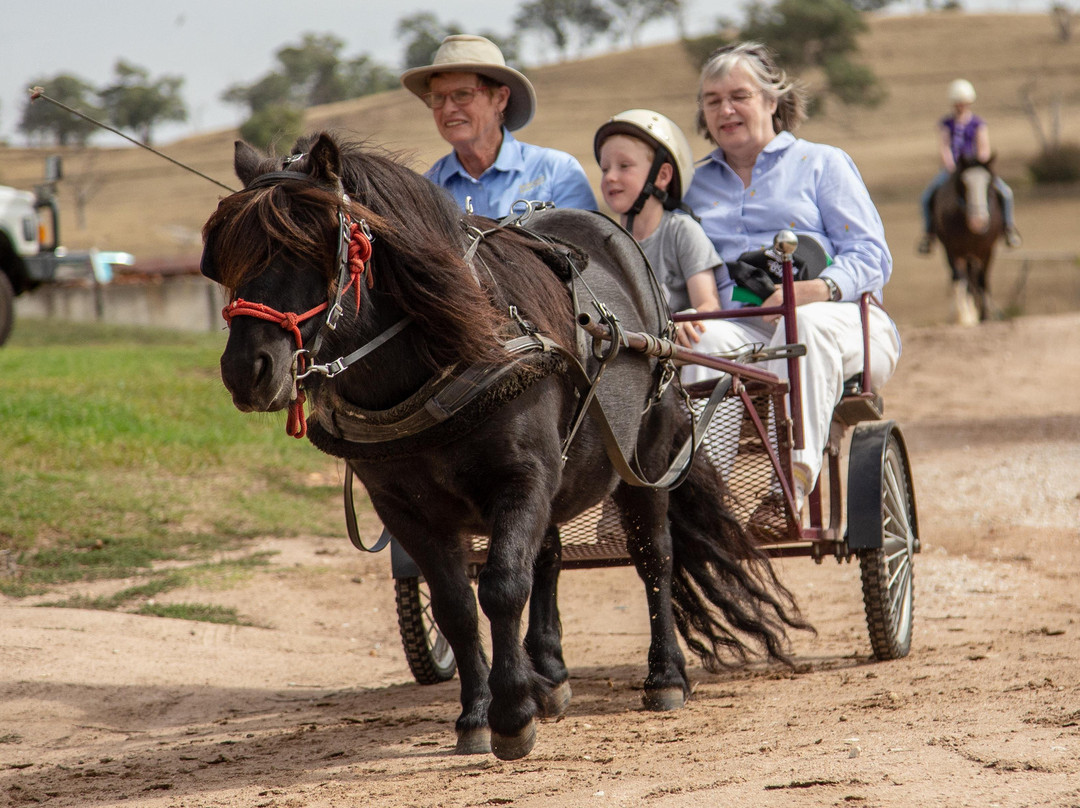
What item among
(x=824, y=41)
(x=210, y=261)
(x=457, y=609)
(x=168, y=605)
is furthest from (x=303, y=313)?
(x=824, y=41)

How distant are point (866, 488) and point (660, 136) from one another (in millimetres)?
1542

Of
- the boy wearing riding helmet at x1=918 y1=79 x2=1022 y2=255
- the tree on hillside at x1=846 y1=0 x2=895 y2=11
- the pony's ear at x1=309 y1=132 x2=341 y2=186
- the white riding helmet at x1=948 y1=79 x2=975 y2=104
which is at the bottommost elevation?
the pony's ear at x1=309 y1=132 x2=341 y2=186

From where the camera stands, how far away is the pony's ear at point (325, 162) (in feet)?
9.61

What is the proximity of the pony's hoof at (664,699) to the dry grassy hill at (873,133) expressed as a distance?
20.1m

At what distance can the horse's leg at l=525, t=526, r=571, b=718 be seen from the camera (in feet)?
14.1

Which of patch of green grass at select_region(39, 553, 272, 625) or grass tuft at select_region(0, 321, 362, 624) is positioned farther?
grass tuft at select_region(0, 321, 362, 624)

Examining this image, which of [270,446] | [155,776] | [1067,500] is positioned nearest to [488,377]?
[155,776]

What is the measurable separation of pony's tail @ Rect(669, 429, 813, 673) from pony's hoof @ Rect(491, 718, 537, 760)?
1419 mm

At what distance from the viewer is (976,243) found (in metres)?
17.2

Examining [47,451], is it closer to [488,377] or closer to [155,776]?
[155,776]

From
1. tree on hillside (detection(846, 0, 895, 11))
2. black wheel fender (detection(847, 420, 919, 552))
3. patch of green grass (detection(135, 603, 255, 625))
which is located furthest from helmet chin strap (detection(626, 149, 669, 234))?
tree on hillside (detection(846, 0, 895, 11))

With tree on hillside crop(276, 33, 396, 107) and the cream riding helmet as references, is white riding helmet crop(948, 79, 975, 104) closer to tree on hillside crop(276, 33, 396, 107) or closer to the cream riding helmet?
the cream riding helmet

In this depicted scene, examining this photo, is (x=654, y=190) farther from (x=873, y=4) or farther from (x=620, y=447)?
(x=873, y=4)

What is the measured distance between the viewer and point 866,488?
475 centimetres
